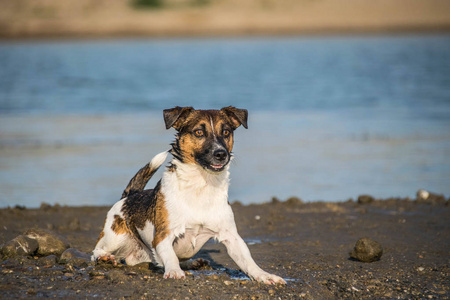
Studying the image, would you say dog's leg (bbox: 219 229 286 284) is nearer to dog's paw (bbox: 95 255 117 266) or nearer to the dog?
the dog

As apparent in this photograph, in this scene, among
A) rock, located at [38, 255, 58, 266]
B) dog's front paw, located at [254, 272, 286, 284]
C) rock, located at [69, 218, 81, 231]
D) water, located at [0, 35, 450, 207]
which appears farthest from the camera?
water, located at [0, 35, 450, 207]

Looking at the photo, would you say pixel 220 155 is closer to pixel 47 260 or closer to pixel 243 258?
pixel 243 258

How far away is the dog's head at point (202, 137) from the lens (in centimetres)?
753

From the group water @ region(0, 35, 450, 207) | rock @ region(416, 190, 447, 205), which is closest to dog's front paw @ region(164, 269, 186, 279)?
water @ region(0, 35, 450, 207)

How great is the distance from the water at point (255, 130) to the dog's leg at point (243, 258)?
611cm

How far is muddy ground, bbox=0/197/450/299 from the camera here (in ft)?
23.5

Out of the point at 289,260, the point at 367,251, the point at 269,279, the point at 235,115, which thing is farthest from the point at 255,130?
the point at 269,279

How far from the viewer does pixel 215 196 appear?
775 cm

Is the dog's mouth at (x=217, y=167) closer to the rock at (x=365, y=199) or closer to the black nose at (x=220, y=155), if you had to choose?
the black nose at (x=220, y=155)

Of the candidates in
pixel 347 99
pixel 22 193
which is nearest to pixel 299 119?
pixel 347 99

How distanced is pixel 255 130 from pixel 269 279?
1451 centimetres

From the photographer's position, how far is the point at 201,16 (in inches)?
3949

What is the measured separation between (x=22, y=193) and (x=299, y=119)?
1259 centimetres

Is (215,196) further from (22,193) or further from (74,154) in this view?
(74,154)
